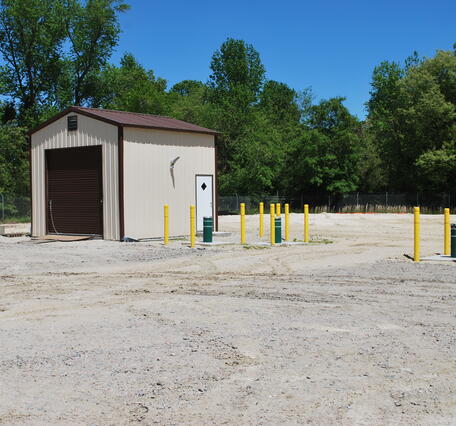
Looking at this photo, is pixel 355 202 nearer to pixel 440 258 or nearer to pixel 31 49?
pixel 31 49

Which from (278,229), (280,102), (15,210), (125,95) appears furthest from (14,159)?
(280,102)

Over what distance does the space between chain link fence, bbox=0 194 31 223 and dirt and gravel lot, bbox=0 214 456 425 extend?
27642 mm

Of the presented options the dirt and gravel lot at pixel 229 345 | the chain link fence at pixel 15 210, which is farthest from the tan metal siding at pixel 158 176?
the chain link fence at pixel 15 210

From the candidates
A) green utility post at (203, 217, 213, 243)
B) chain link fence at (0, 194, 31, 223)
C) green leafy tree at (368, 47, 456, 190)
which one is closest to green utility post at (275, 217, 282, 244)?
green utility post at (203, 217, 213, 243)

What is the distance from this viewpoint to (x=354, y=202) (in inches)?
2346

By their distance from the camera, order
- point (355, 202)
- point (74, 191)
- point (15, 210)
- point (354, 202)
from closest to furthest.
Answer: point (74, 191) → point (15, 210) → point (355, 202) → point (354, 202)

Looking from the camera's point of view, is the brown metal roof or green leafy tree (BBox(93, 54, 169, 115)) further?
green leafy tree (BBox(93, 54, 169, 115))

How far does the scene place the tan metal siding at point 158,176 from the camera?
23625 millimetres

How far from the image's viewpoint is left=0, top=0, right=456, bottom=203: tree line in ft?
184

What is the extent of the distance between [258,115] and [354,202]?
13277 millimetres

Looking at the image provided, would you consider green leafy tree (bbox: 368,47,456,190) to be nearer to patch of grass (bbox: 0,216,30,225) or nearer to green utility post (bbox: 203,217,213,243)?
patch of grass (bbox: 0,216,30,225)

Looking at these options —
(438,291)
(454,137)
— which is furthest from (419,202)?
(438,291)

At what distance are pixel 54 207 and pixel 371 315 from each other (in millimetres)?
18164

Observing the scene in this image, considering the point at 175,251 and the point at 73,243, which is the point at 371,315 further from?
the point at 73,243
